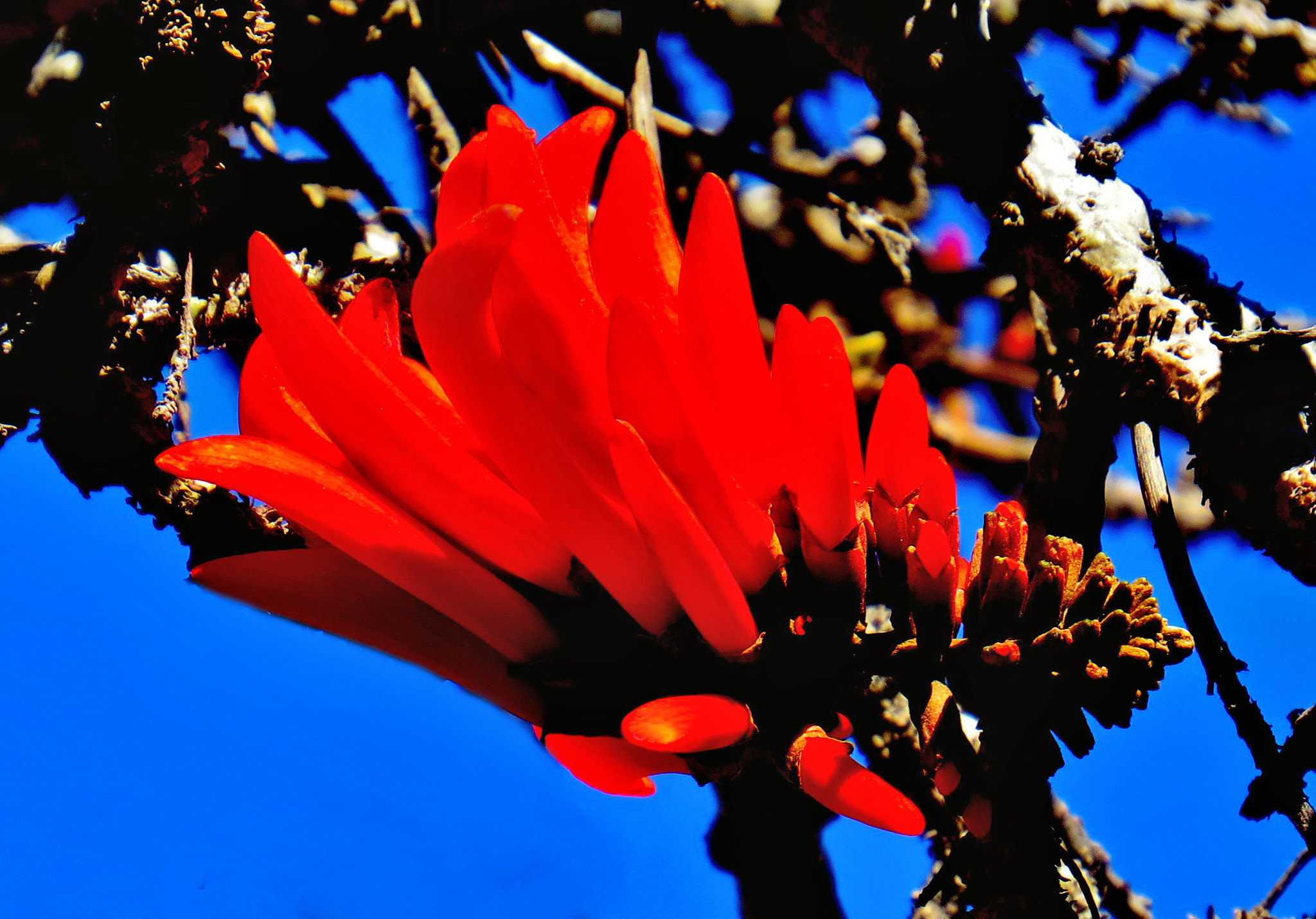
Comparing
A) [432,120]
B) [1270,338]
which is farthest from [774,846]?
[432,120]

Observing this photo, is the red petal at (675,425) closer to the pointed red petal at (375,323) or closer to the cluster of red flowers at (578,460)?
the cluster of red flowers at (578,460)

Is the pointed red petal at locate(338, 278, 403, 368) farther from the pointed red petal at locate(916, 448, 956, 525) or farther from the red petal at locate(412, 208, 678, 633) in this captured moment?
the pointed red petal at locate(916, 448, 956, 525)

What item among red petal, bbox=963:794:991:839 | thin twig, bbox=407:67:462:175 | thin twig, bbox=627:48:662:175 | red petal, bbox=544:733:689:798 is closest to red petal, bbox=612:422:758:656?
red petal, bbox=544:733:689:798

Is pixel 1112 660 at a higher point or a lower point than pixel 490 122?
lower

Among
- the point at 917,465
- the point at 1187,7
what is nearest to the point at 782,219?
the point at 1187,7

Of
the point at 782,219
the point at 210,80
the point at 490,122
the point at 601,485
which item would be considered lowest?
the point at 601,485

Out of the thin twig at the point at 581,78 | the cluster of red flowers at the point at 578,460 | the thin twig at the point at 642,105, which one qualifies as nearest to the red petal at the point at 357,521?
the cluster of red flowers at the point at 578,460

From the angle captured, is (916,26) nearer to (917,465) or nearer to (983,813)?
(917,465)
